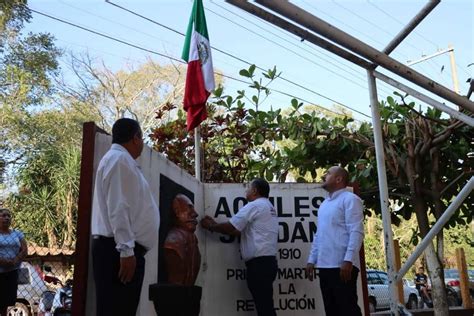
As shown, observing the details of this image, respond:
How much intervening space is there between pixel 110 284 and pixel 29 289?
34.8 ft

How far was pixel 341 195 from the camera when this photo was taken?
4594 mm

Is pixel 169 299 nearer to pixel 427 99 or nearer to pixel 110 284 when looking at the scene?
pixel 110 284

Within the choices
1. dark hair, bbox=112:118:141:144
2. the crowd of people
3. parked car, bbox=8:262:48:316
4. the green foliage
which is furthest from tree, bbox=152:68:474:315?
the green foliage

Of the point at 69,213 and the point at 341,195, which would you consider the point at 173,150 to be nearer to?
the point at 341,195

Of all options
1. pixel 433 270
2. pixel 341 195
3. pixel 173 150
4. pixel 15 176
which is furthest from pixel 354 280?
pixel 15 176

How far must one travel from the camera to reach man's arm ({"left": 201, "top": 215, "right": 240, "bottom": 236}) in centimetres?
483

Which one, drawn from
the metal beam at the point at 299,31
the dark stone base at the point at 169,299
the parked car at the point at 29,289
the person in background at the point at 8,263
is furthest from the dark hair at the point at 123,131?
the parked car at the point at 29,289

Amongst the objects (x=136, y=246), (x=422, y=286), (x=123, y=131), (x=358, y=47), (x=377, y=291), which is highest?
(x=358, y=47)

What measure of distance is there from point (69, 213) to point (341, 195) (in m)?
17.8

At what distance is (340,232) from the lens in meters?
4.46

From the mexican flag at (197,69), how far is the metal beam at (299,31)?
2395mm

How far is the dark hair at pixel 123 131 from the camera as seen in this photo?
122 inches

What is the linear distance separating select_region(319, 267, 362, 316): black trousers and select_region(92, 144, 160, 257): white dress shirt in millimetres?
1902

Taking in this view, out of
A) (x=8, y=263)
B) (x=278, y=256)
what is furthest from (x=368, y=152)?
(x=8, y=263)
